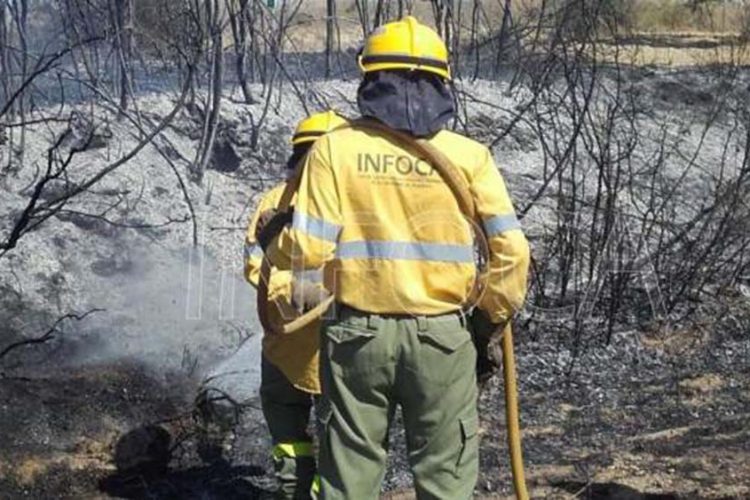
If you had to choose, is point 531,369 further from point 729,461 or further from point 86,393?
point 86,393

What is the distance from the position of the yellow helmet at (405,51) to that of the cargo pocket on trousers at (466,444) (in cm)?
110

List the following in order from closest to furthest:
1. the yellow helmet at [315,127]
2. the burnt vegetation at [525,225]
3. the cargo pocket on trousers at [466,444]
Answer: the cargo pocket on trousers at [466,444]
the yellow helmet at [315,127]
the burnt vegetation at [525,225]

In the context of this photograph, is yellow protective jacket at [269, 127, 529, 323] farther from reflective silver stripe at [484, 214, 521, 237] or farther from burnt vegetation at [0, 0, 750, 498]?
burnt vegetation at [0, 0, 750, 498]

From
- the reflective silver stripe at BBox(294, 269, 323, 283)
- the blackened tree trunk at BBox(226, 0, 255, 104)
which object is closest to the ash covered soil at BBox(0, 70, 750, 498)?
the blackened tree trunk at BBox(226, 0, 255, 104)

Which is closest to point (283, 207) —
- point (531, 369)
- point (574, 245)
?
point (531, 369)

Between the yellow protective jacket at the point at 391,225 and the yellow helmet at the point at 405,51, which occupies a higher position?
the yellow helmet at the point at 405,51

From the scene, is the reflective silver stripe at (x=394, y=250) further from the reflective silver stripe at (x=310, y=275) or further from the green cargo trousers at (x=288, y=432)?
the green cargo trousers at (x=288, y=432)

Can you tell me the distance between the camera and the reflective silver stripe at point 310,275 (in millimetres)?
3891

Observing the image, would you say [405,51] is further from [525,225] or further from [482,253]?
[525,225]

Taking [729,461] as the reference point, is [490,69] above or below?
above

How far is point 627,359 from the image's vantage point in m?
7.61

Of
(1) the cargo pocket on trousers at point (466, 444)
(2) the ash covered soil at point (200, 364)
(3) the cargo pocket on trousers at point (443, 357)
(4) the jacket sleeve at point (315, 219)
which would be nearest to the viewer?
(4) the jacket sleeve at point (315, 219)

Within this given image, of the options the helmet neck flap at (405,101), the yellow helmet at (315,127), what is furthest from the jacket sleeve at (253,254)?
the helmet neck flap at (405,101)

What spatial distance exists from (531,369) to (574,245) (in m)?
0.99
